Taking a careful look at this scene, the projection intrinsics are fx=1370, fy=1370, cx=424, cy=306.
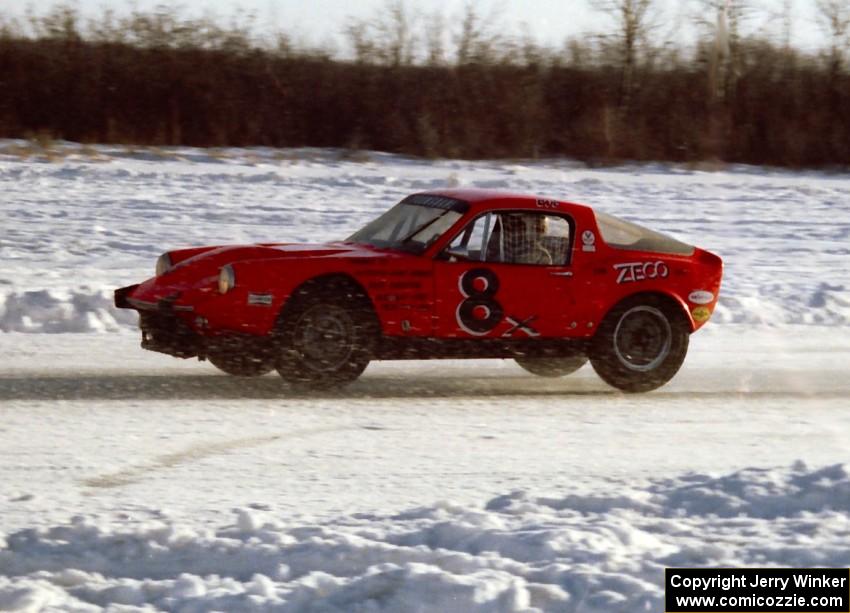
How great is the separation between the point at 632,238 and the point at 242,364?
Result: 2.86m

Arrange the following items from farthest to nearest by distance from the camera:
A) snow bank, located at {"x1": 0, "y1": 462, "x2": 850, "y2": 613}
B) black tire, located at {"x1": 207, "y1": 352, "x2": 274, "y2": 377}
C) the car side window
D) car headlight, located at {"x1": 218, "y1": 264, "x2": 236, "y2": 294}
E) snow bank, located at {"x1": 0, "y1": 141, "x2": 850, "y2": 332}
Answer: snow bank, located at {"x1": 0, "y1": 141, "x2": 850, "y2": 332} < the car side window < black tire, located at {"x1": 207, "y1": 352, "x2": 274, "y2": 377} < car headlight, located at {"x1": 218, "y1": 264, "x2": 236, "y2": 294} < snow bank, located at {"x1": 0, "y1": 462, "x2": 850, "y2": 613}

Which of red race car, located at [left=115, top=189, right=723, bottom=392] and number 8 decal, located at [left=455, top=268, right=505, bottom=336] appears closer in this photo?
red race car, located at [left=115, top=189, right=723, bottom=392]

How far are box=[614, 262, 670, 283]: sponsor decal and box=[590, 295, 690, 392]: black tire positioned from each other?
0.15 meters

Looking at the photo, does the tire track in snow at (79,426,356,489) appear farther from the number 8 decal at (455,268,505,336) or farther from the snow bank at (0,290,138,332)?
the snow bank at (0,290,138,332)

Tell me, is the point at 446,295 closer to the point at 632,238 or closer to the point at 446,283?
the point at 446,283

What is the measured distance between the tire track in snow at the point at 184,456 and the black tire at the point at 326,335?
948 mm

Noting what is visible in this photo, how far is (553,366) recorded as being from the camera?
33.6 feet

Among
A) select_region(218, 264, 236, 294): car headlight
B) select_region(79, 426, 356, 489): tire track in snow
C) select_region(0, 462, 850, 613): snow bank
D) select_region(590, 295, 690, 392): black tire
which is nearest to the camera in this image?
select_region(0, 462, 850, 613): snow bank

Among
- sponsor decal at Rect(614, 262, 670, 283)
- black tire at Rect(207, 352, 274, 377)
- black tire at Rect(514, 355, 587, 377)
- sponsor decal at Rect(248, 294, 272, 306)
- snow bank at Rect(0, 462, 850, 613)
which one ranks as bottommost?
black tire at Rect(514, 355, 587, 377)

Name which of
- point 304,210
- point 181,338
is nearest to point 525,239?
point 181,338

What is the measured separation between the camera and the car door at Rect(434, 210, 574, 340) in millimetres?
9000

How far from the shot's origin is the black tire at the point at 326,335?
8.75 m

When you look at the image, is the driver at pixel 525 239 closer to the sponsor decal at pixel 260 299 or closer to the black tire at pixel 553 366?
the black tire at pixel 553 366

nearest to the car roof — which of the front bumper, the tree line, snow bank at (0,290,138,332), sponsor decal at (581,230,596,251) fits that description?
sponsor decal at (581,230,596,251)
